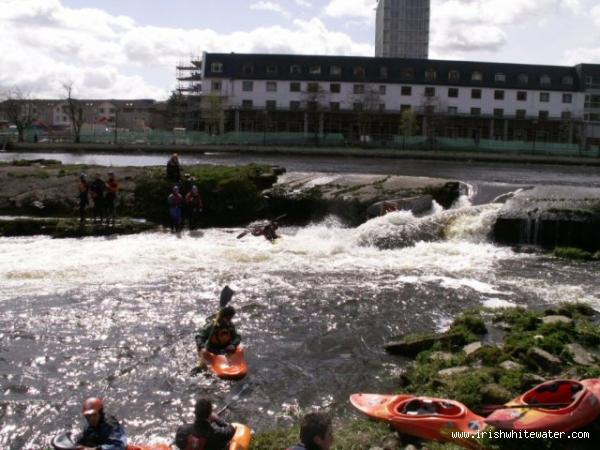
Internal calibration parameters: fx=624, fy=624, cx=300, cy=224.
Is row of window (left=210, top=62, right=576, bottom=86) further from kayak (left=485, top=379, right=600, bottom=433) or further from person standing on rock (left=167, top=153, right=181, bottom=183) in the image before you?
kayak (left=485, top=379, right=600, bottom=433)

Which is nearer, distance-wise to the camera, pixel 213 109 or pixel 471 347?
pixel 471 347

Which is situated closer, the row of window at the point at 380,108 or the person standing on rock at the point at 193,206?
the person standing on rock at the point at 193,206

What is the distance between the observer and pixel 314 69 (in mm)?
82812

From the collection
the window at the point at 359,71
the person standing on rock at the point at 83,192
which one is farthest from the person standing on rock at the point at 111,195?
the window at the point at 359,71

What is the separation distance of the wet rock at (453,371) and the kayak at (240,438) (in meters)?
3.29

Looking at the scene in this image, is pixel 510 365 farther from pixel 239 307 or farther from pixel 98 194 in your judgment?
pixel 98 194


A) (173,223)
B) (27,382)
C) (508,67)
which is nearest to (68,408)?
(27,382)

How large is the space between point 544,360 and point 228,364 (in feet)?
16.5

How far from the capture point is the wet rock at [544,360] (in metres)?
9.74

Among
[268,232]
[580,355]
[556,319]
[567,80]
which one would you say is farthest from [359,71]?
[580,355]

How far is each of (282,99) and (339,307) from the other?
71108mm

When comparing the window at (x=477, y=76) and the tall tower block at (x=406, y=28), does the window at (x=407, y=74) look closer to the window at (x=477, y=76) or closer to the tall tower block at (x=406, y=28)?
the window at (x=477, y=76)

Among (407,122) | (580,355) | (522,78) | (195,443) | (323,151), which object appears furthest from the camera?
(522,78)

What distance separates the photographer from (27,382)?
9.75 metres
